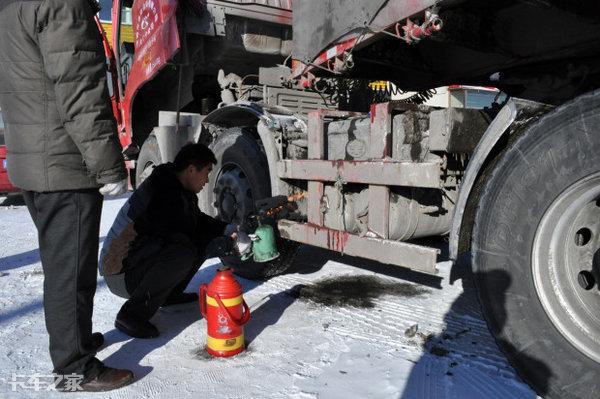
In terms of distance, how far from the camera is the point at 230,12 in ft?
12.7

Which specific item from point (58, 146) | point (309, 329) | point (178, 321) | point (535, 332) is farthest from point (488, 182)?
point (178, 321)

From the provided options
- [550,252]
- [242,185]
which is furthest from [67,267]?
[550,252]

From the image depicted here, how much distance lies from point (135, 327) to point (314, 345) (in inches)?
41.4

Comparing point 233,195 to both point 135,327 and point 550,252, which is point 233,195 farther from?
point 550,252

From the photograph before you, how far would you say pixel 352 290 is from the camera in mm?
3525

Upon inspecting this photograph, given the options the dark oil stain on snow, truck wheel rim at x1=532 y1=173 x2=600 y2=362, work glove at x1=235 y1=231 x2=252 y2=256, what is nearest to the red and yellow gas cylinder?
work glove at x1=235 y1=231 x2=252 y2=256

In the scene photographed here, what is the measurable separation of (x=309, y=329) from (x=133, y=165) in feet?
13.6

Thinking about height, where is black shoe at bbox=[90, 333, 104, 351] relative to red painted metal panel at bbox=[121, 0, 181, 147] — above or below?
below

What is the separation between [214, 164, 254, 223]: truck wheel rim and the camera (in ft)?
12.0

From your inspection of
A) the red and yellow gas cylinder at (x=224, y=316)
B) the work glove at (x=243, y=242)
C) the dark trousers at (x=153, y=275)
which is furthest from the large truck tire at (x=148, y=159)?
the red and yellow gas cylinder at (x=224, y=316)

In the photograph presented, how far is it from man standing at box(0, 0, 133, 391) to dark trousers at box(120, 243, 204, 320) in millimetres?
547

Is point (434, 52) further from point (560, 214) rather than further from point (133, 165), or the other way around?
point (133, 165)

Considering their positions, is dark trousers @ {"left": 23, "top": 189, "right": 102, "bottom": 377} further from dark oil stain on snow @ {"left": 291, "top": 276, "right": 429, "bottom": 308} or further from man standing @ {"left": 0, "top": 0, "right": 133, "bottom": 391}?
dark oil stain on snow @ {"left": 291, "top": 276, "right": 429, "bottom": 308}

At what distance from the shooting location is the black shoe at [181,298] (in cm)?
323
